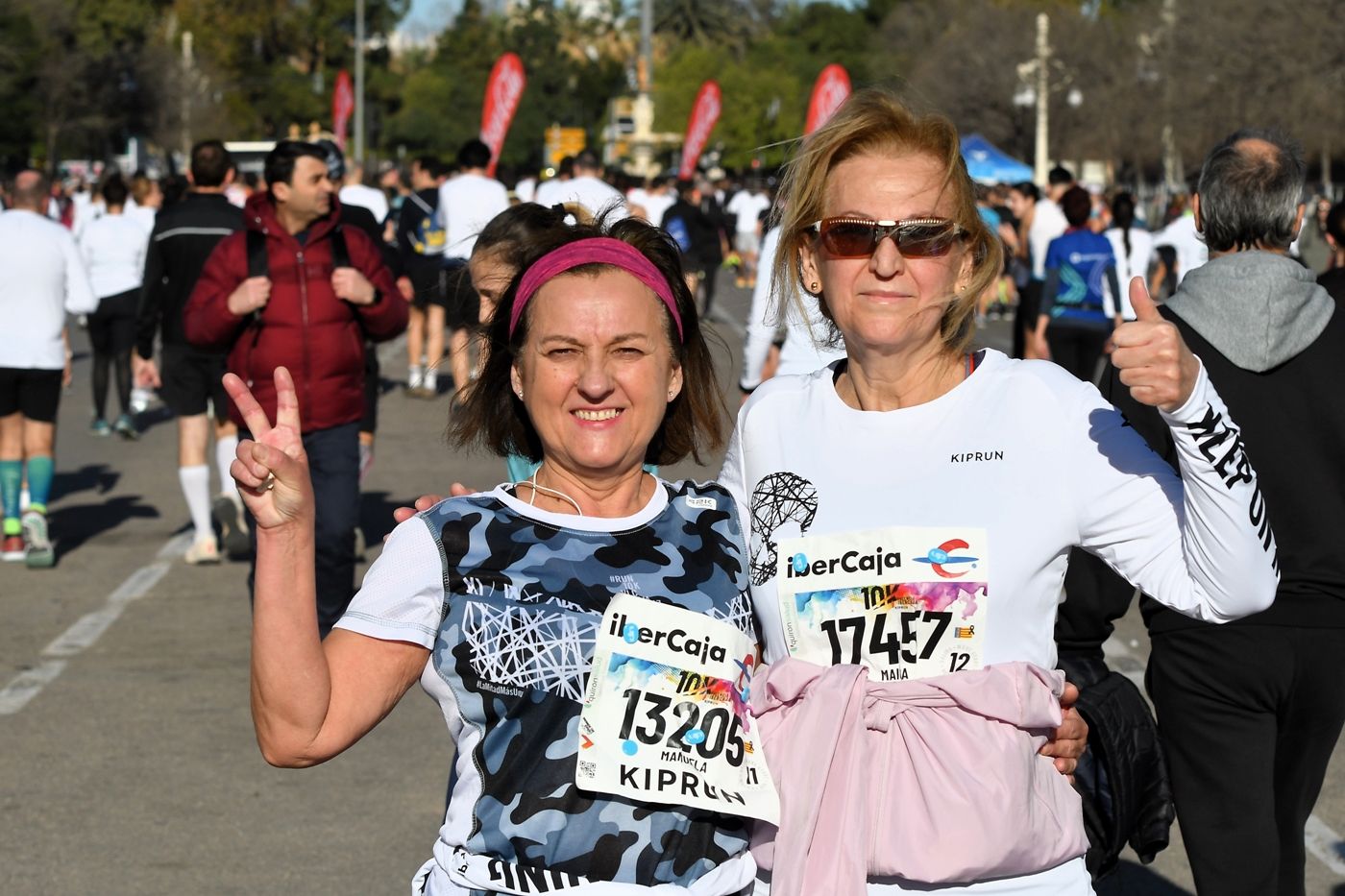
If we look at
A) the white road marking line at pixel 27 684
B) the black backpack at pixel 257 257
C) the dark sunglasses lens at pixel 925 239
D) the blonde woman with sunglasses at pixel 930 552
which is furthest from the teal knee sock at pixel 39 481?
the dark sunglasses lens at pixel 925 239

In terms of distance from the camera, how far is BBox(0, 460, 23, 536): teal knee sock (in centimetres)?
1048

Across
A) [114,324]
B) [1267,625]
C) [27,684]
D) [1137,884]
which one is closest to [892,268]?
[1267,625]

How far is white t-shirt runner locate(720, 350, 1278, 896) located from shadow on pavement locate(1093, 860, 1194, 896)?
2.46 metres

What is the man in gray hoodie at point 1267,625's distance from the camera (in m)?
3.94

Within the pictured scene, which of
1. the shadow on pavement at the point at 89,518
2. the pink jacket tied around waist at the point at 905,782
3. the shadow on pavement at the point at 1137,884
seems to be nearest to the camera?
the pink jacket tied around waist at the point at 905,782

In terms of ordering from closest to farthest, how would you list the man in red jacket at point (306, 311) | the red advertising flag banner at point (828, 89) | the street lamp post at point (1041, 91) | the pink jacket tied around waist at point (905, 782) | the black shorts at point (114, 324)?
the pink jacket tied around waist at point (905, 782)
the man in red jacket at point (306, 311)
the black shorts at point (114, 324)
the red advertising flag banner at point (828, 89)
the street lamp post at point (1041, 91)

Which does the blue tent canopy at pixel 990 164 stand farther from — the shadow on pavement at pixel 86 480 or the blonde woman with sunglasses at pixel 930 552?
the blonde woman with sunglasses at pixel 930 552

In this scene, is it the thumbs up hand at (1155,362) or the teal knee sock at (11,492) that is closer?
the thumbs up hand at (1155,362)

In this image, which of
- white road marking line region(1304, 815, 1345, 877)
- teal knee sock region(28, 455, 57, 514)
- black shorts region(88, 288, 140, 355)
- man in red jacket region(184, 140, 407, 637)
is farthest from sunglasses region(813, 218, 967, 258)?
black shorts region(88, 288, 140, 355)

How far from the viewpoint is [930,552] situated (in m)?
2.82

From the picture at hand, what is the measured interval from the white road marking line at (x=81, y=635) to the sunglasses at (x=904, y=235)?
5.30 metres

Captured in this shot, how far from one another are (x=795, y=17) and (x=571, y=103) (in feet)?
55.7

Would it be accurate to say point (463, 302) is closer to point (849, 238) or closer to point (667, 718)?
point (849, 238)

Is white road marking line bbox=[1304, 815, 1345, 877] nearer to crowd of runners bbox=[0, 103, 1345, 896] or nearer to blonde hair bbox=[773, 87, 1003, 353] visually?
crowd of runners bbox=[0, 103, 1345, 896]
